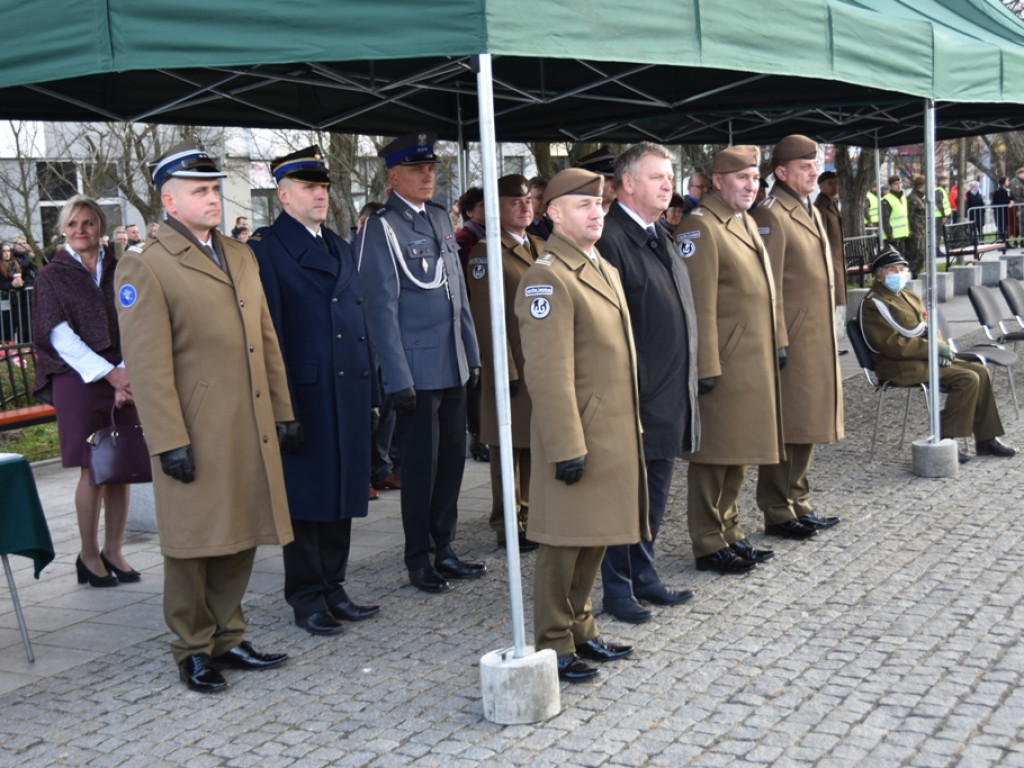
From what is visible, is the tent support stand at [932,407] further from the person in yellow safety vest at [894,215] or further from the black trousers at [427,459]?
the person in yellow safety vest at [894,215]

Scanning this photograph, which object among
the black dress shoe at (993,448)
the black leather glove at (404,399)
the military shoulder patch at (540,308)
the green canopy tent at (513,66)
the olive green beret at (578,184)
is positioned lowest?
the black dress shoe at (993,448)

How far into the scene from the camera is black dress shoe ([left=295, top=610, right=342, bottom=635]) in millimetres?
5453

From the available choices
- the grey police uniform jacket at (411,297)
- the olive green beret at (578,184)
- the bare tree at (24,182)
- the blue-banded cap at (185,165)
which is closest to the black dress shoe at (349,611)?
the grey police uniform jacket at (411,297)

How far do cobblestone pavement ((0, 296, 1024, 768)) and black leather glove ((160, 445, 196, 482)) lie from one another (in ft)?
2.84

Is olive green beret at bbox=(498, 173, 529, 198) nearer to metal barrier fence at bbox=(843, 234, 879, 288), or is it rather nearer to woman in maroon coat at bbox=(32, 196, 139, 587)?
woman in maroon coat at bbox=(32, 196, 139, 587)

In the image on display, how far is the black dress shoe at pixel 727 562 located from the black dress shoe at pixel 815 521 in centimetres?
83

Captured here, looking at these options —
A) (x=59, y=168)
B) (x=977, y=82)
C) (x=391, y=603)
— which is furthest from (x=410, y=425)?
(x=59, y=168)

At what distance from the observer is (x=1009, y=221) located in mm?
25422

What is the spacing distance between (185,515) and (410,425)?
4.92ft

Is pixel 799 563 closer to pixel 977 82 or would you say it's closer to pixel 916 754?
pixel 916 754

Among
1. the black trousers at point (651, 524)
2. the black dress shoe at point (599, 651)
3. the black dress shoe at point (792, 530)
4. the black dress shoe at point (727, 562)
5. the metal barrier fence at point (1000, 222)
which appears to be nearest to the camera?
the black dress shoe at point (599, 651)

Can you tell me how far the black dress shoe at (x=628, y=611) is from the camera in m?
5.34

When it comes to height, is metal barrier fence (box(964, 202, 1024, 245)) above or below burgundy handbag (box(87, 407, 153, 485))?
above

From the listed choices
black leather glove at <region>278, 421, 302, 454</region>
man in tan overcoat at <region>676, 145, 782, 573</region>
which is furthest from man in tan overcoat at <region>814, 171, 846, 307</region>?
black leather glove at <region>278, 421, 302, 454</region>
